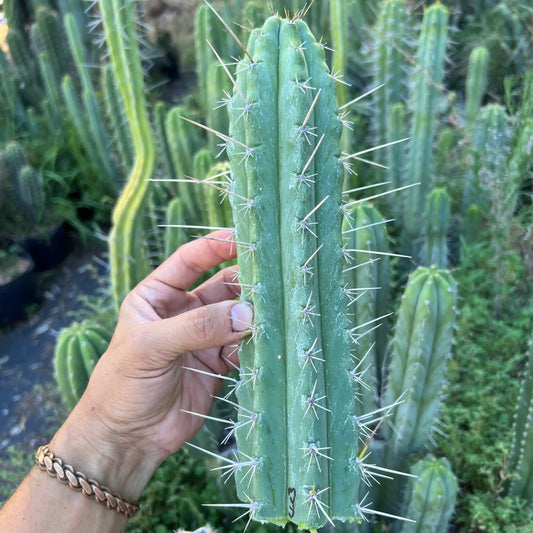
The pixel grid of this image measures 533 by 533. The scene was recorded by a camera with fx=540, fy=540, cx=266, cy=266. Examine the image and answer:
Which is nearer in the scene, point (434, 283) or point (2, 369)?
point (434, 283)

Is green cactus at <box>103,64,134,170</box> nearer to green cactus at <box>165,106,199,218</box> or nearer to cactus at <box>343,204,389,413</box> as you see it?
green cactus at <box>165,106,199,218</box>

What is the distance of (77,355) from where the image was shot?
219cm

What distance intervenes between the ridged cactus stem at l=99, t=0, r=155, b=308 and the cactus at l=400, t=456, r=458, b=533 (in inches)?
61.3

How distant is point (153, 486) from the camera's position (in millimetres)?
2316

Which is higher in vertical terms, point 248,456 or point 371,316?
point 248,456

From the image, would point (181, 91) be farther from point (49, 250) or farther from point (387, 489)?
point (387, 489)

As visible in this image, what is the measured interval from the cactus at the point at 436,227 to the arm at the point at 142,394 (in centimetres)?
144

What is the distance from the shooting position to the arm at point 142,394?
139 centimetres

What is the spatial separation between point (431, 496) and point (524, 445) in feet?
1.67

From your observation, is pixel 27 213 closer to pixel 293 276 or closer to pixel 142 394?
pixel 142 394

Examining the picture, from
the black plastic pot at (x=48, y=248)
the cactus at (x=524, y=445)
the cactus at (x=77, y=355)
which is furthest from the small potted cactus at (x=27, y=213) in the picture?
the cactus at (x=524, y=445)

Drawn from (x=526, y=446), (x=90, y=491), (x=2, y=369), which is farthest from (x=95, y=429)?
(x=2, y=369)

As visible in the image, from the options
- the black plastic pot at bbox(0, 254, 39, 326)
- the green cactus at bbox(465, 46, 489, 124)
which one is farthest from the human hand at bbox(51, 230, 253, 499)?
the green cactus at bbox(465, 46, 489, 124)

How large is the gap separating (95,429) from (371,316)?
3.61 ft
